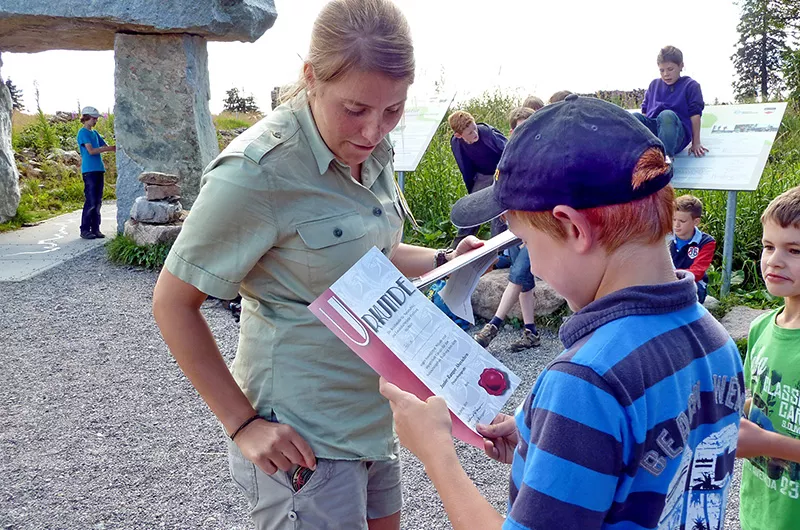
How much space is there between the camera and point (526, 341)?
4.89 metres

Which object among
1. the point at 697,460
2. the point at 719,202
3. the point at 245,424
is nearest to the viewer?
the point at 697,460

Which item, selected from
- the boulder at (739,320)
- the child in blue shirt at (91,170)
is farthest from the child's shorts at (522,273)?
the child in blue shirt at (91,170)

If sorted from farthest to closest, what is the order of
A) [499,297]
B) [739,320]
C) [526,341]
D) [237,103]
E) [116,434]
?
1. [237,103]
2. [499,297]
3. [526,341]
4. [739,320]
5. [116,434]

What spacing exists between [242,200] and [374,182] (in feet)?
1.42

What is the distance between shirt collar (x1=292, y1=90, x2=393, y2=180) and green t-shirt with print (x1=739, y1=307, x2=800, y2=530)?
117cm

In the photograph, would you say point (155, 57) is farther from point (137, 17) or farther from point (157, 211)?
point (157, 211)

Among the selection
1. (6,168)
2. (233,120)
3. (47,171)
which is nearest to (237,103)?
(233,120)

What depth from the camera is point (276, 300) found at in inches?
56.1

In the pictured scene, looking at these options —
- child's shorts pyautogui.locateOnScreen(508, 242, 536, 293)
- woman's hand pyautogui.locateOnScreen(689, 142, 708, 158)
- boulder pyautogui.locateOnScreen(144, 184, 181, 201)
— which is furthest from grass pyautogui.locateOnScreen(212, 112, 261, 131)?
child's shorts pyautogui.locateOnScreen(508, 242, 536, 293)

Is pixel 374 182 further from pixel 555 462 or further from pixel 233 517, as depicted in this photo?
pixel 233 517

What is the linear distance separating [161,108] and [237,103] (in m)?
13.3

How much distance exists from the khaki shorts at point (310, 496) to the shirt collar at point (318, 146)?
0.64m

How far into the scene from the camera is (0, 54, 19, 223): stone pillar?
8.65m

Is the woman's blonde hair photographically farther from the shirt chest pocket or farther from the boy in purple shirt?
the boy in purple shirt
